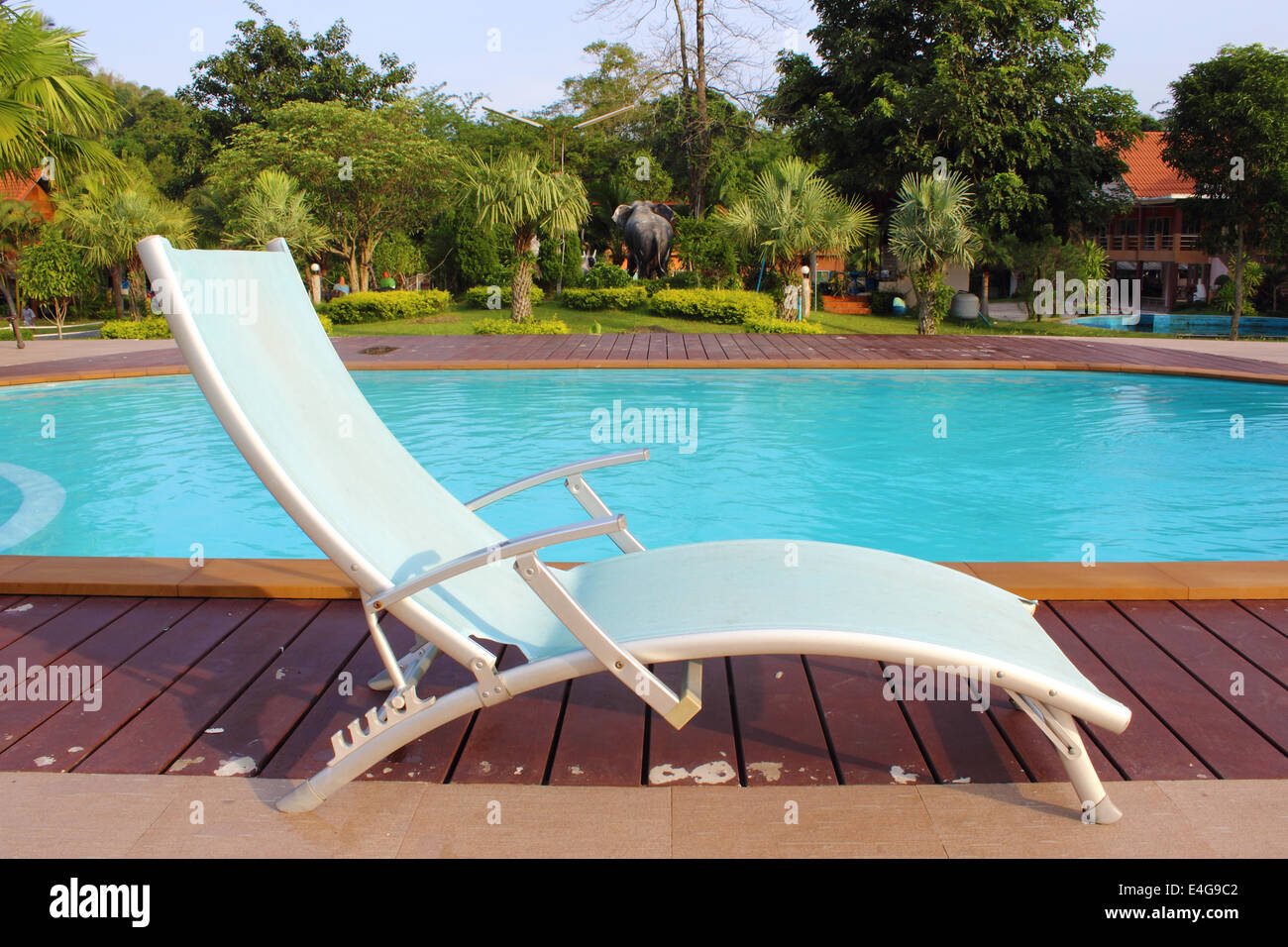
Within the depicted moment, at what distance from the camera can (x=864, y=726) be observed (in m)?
2.60

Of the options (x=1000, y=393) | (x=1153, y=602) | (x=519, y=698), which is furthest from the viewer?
(x=1000, y=393)

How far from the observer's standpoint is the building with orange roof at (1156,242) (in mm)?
27703

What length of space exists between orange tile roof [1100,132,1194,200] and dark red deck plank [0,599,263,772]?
2759 centimetres

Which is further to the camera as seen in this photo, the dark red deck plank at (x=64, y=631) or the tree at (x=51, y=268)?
the tree at (x=51, y=268)

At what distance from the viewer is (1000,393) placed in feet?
37.5

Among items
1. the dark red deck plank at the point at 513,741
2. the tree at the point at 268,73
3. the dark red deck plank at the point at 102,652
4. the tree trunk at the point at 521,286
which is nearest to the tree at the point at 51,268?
the tree trunk at the point at 521,286

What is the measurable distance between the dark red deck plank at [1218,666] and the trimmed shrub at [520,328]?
1492 centimetres

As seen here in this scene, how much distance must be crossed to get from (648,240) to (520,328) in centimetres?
680

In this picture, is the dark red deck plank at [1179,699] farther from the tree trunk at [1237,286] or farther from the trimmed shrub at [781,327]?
the tree trunk at [1237,286]

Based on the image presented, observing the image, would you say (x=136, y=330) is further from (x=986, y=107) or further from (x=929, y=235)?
(x=986, y=107)

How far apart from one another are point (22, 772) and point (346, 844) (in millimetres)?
916

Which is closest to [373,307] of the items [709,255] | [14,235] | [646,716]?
[14,235]
